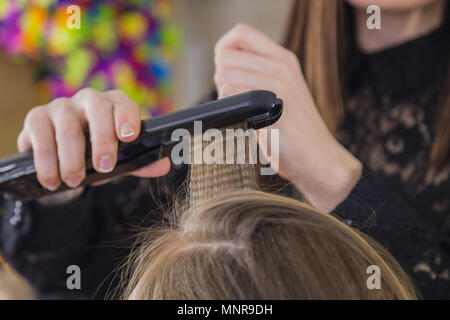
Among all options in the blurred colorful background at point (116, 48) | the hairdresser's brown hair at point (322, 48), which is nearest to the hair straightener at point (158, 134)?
the hairdresser's brown hair at point (322, 48)

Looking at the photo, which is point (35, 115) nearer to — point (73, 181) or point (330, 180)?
point (73, 181)

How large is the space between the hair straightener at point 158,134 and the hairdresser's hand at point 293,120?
93 millimetres

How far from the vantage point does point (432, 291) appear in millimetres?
471

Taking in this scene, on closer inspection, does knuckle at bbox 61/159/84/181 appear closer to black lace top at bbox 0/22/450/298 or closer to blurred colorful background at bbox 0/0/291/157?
black lace top at bbox 0/22/450/298

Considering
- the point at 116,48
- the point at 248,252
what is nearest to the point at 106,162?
the point at 248,252

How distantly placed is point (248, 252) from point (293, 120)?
0.55 feet

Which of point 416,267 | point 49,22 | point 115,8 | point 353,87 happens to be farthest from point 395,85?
point 115,8

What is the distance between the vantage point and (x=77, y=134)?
382mm

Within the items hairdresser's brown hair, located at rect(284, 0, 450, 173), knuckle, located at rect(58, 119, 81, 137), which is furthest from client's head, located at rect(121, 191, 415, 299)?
hairdresser's brown hair, located at rect(284, 0, 450, 173)

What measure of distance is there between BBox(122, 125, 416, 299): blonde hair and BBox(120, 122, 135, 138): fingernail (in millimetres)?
53

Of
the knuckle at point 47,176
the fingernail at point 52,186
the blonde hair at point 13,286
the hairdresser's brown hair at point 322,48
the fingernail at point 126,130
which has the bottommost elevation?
the blonde hair at point 13,286

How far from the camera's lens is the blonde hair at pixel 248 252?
29 cm

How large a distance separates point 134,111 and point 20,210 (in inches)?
14.7

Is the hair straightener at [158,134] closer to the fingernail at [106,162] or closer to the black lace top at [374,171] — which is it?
the fingernail at [106,162]
